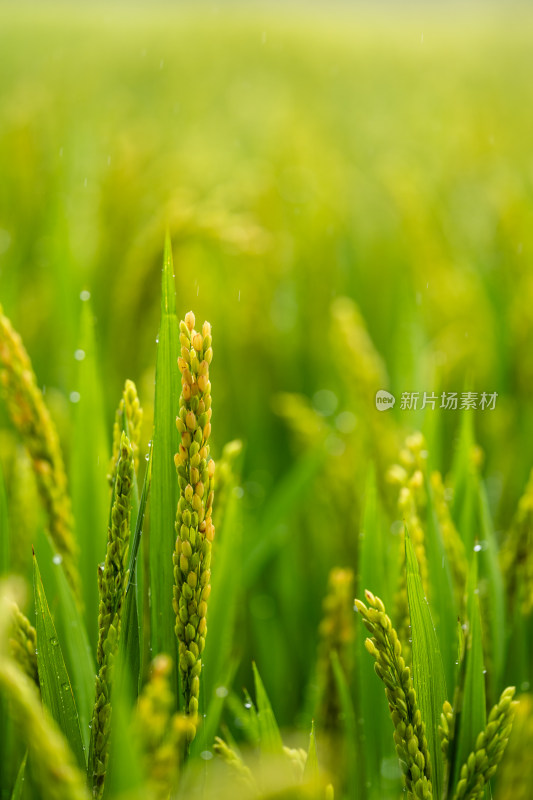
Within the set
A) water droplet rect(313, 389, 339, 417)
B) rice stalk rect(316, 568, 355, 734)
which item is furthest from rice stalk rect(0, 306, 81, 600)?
water droplet rect(313, 389, 339, 417)

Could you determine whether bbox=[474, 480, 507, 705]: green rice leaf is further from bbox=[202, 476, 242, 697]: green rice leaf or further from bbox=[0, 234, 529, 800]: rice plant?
bbox=[202, 476, 242, 697]: green rice leaf

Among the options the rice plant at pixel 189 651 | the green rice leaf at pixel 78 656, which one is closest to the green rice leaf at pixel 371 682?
the rice plant at pixel 189 651

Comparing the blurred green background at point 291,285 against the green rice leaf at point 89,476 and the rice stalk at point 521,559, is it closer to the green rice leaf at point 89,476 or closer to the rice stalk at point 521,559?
the green rice leaf at point 89,476

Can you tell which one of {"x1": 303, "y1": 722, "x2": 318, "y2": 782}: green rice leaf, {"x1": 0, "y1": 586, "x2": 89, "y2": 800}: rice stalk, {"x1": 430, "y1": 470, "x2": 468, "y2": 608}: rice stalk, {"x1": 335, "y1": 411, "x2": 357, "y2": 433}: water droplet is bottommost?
{"x1": 303, "y1": 722, "x2": 318, "y2": 782}: green rice leaf

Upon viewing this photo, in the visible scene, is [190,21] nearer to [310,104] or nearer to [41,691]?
[310,104]

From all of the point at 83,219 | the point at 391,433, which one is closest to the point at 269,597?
the point at 391,433

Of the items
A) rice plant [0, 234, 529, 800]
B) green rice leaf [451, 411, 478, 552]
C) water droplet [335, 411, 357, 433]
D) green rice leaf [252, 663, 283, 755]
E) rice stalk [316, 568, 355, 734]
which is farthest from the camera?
water droplet [335, 411, 357, 433]
